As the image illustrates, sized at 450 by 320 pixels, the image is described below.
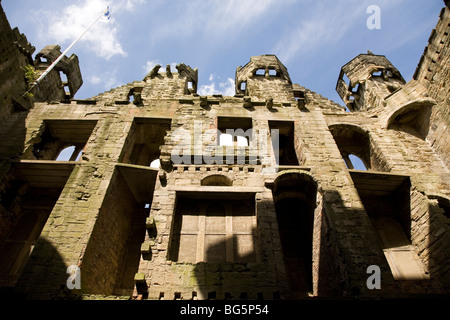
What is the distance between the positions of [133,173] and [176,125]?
2.51m

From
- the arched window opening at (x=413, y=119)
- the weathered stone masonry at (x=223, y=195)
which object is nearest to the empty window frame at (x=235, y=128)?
the weathered stone masonry at (x=223, y=195)

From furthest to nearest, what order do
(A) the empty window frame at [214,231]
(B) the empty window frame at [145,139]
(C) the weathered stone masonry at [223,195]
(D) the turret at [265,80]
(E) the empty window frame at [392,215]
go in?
(D) the turret at [265,80]
(B) the empty window frame at [145,139]
(E) the empty window frame at [392,215]
(A) the empty window frame at [214,231]
(C) the weathered stone masonry at [223,195]

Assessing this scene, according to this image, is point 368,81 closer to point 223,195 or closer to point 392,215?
point 392,215

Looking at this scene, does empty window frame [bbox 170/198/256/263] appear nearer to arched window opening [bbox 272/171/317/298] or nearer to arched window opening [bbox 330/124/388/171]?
arched window opening [bbox 272/171/317/298]

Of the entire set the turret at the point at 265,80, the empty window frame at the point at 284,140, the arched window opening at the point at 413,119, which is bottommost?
the empty window frame at the point at 284,140

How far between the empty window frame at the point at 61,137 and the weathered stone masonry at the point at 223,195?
67 mm

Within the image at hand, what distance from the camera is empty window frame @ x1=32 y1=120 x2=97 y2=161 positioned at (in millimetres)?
10634

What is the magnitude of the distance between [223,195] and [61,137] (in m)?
7.91

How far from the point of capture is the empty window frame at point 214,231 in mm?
6605

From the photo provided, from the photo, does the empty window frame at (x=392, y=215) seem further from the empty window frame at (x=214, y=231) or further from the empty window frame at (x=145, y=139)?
the empty window frame at (x=145, y=139)

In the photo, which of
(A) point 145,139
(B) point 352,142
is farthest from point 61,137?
(B) point 352,142

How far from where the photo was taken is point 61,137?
37.6 feet
